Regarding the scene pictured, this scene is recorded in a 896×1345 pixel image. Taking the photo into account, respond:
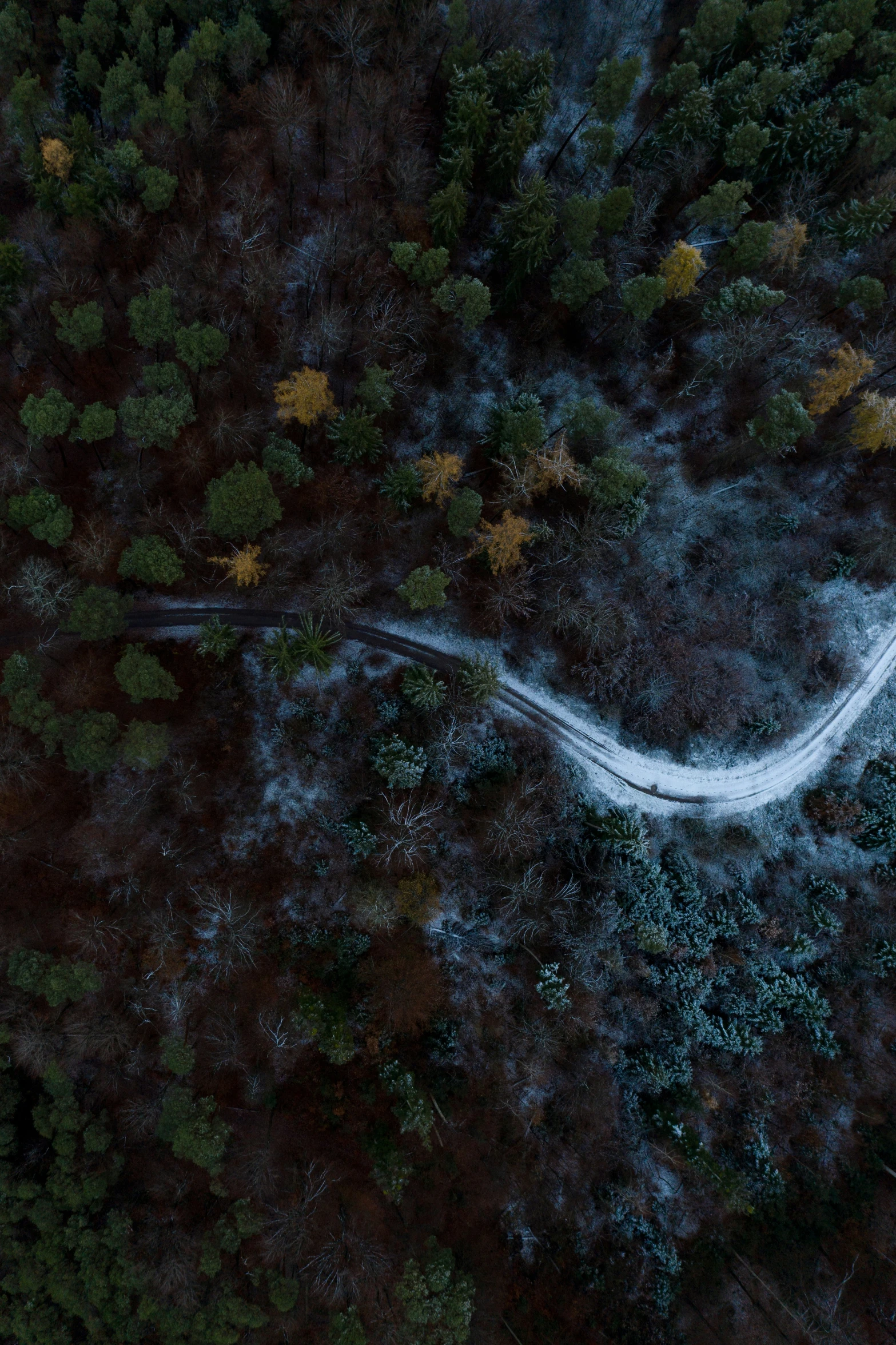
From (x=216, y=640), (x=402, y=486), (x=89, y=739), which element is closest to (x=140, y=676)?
(x=89, y=739)

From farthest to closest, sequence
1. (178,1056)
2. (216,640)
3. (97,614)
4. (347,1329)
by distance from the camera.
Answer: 1. (216,640)
2. (97,614)
3. (178,1056)
4. (347,1329)

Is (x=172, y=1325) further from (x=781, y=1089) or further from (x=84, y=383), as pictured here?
(x=84, y=383)

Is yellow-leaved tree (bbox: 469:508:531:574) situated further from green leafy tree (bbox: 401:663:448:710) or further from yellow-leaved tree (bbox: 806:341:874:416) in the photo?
yellow-leaved tree (bbox: 806:341:874:416)

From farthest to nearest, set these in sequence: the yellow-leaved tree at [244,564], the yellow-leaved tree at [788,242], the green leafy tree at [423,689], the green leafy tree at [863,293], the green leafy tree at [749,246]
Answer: the yellow-leaved tree at [788,242] → the green leafy tree at [863,293] → the green leafy tree at [423,689] → the green leafy tree at [749,246] → the yellow-leaved tree at [244,564]

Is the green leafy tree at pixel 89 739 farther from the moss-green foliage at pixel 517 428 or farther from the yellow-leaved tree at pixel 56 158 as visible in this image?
the yellow-leaved tree at pixel 56 158

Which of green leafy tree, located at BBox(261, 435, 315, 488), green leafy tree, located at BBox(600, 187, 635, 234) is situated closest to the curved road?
green leafy tree, located at BBox(261, 435, 315, 488)

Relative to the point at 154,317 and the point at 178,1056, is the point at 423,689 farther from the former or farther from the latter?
the point at 154,317

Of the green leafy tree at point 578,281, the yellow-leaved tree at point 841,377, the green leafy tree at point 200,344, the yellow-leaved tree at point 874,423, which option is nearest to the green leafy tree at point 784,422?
the yellow-leaved tree at point 841,377

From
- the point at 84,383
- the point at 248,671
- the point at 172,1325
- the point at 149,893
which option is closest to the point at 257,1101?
the point at 172,1325
